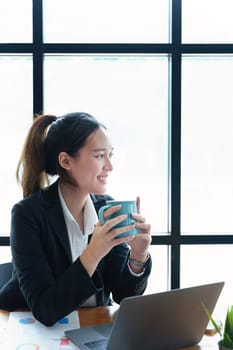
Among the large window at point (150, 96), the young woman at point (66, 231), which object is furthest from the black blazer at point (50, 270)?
the large window at point (150, 96)

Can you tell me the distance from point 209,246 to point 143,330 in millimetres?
1600

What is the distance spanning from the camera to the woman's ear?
146 centimetres

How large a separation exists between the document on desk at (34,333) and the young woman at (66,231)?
0.04 m

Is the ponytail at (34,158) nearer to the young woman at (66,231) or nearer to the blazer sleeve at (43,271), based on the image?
the young woman at (66,231)

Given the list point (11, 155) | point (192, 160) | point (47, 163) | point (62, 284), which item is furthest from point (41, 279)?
point (192, 160)

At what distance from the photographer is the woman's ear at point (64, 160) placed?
146cm

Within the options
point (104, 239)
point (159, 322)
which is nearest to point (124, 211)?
point (104, 239)

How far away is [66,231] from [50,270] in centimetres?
17

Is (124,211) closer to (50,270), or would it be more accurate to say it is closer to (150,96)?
(50,270)

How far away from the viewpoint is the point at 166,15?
2318 mm

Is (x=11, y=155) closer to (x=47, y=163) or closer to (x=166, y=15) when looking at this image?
(x=47, y=163)

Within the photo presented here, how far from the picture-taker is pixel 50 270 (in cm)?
127

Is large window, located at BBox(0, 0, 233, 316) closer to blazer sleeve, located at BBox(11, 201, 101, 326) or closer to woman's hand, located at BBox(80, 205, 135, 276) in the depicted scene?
blazer sleeve, located at BBox(11, 201, 101, 326)

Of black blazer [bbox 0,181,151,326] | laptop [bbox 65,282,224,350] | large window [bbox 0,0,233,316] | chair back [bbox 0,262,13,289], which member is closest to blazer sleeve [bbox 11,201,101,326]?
black blazer [bbox 0,181,151,326]
